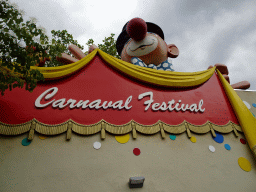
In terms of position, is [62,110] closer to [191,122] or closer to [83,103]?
[83,103]

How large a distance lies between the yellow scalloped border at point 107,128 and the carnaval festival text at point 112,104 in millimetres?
306

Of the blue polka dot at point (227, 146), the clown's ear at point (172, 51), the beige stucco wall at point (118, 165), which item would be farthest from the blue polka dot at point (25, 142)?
the clown's ear at point (172, 51)

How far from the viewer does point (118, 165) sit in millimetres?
2717

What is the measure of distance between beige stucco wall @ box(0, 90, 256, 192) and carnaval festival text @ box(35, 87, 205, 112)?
54 centimetres

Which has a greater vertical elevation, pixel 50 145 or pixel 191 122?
pixel 191 122

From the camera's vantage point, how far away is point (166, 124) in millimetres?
3248

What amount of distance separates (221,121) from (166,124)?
50.0 inches

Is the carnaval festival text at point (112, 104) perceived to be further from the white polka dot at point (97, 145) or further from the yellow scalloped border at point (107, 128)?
the white polka dot at point (97, 145)

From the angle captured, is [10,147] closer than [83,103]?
Yes

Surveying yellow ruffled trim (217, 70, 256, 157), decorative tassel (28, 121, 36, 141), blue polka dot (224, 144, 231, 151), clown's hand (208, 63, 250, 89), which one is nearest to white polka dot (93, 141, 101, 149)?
decorative tassel (28, 121, 36, 141)

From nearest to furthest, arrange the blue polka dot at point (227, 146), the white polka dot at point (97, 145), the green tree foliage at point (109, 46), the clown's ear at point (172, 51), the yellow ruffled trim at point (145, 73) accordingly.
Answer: the white polka dot at point (97, 145) < the blue polka dot at point (227, 146) < the yellow ruffled trim at point (145, 73) < the clown's ear at point (172, 51) < the green tree foliage at point (109, 46)

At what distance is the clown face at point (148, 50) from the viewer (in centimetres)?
466

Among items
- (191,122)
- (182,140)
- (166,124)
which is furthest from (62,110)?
(191,122)

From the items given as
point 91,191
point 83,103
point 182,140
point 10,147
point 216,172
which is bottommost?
point 91,191
